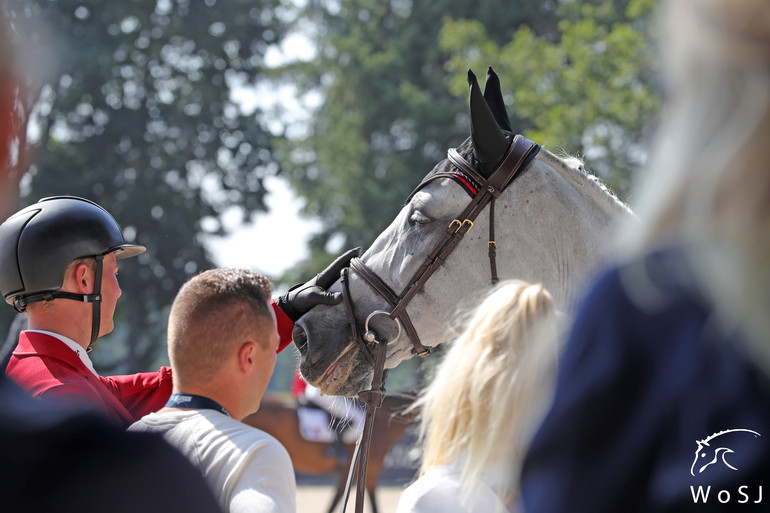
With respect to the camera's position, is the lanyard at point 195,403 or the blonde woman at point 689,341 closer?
the blonde woman at point 689,341

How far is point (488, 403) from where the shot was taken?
65.1 inches

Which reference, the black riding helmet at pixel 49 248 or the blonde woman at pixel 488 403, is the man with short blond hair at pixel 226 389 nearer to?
the blonde woman at pixel 488 403

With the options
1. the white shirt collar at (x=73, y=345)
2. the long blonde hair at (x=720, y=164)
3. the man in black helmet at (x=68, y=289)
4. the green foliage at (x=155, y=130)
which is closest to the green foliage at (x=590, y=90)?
the green foliage at (x=155, y=130)

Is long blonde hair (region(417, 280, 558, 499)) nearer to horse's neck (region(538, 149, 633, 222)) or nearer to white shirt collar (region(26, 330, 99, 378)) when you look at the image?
horse's neck (region(538, 149, 633, 222))

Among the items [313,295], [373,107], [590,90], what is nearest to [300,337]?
[313,295]

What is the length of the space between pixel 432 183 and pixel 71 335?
1.55 meters

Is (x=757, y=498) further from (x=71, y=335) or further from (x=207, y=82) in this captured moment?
(x=207, y=82)

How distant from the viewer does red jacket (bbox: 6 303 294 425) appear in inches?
97.6

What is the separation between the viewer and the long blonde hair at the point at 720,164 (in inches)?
33.9

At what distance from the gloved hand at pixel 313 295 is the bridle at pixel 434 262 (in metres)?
0.09

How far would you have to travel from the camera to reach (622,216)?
3066mm

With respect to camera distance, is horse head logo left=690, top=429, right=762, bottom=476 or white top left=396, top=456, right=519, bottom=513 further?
white top left=396, top=456, right=519, bottom=513

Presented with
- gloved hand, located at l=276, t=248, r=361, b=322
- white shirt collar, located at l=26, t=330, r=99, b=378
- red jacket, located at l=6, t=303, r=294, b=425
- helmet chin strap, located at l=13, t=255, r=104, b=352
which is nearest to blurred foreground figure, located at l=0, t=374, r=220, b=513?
red jacket, located at l=6, t=303, r=294, b=425

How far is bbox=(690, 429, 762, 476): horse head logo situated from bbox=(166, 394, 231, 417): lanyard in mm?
1420
